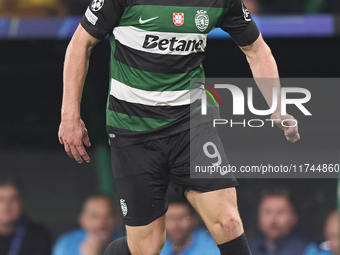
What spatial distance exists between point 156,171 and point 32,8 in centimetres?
212

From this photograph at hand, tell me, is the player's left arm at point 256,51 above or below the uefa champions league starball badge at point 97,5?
below

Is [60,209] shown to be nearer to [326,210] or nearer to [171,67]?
[326,210]

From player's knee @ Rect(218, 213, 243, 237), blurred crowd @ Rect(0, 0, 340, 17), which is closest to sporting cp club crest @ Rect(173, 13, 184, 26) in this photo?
player's knee @ Rect(218, 213, 243, 237)

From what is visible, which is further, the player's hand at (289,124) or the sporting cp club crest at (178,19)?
the player's hand at (289,124)

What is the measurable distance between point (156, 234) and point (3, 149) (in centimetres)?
247

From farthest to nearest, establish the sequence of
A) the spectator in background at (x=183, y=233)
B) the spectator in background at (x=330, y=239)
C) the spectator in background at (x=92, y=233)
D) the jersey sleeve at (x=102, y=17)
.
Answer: the spectator in background at (x=92, y=233) < the spectator in background at (x=330, y=239) < the spectator in background at (x=183, y=233) < the jersey sleeve at (x=102, y=17)

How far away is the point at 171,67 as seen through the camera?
2662 millimetres

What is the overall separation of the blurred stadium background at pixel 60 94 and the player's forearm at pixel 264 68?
3.76ft

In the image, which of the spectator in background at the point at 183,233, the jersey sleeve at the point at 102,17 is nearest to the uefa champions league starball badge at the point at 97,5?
the jersey sleeve at the point at 102,17

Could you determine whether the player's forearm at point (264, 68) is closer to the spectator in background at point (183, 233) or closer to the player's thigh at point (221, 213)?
the player's thigh at point (221, 213)

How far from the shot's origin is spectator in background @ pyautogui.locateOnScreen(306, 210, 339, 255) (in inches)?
173

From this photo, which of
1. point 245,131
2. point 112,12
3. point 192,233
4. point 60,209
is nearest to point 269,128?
point 245,131

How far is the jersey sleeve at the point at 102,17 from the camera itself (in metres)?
2.59

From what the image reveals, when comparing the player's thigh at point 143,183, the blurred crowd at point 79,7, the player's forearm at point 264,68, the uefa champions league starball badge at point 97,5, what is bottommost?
the player's thigh at point 143,183
